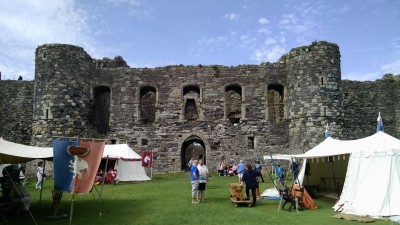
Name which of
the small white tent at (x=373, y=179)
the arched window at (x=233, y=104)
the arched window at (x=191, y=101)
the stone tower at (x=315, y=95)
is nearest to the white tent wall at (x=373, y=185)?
the small white tent at (x=373, y=179)

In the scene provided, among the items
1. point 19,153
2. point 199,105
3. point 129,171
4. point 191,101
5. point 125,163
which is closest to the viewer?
point 19,153

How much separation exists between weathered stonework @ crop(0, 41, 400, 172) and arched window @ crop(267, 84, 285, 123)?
0.08m

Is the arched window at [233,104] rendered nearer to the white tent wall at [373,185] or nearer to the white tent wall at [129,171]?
the white tent wall at [129,171]

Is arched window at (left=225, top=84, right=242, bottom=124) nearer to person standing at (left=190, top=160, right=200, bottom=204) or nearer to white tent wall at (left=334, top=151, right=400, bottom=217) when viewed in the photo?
person standing at (left=190, top=160, right=200, bottom=204)

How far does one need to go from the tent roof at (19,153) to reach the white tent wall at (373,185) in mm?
9047

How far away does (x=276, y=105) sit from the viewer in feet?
89.8

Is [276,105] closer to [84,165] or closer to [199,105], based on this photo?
[199,105]

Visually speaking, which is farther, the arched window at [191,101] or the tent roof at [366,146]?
the arched window at [191,101]

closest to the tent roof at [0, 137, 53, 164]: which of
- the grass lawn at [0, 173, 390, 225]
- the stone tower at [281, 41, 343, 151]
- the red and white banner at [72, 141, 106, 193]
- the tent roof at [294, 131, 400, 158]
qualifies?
the grass lawn at [0, 173, 390, 225]

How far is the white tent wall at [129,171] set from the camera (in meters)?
21.5

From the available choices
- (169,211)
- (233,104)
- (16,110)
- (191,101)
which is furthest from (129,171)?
(16,110)

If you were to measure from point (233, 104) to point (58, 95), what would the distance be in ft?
39.3

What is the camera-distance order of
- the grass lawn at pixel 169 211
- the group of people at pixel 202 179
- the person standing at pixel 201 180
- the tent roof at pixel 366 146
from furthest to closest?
the person standing at pixel 201 180
the group of people at pixel 202 179
the tent roof at pixel 366 146
the grass lawn at pixel 169 211

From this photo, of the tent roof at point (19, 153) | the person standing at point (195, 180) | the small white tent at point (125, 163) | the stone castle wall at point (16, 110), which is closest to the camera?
the tent roof at point (19, 153)
